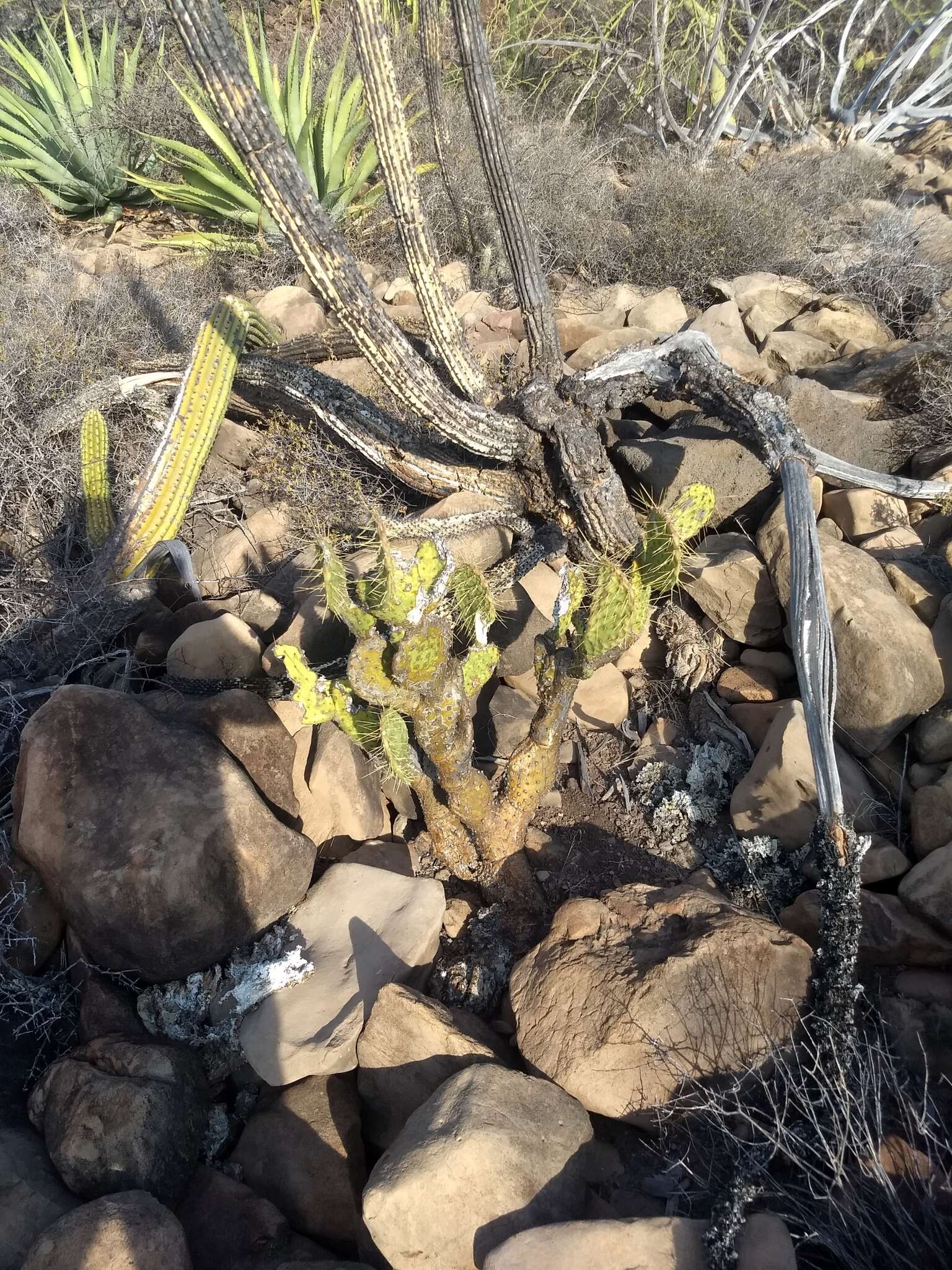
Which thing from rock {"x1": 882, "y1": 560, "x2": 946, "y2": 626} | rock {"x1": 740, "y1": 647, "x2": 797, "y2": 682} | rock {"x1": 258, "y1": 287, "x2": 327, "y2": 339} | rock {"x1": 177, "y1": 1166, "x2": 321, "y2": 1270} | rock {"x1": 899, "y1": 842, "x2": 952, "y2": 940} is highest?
rock {"x1": 258, "y1": 287, "x2": 327, "y2": 339}

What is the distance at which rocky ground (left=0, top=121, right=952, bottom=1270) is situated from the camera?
1.82 metres

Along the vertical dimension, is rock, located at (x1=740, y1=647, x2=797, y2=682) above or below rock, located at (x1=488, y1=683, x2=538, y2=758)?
above

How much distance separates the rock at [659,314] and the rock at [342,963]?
12.9ft

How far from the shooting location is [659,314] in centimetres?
496

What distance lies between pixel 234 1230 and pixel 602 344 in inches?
173

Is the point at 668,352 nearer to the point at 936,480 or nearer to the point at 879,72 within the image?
the point at 936,480

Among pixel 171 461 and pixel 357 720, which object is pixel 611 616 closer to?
pixel 357 720

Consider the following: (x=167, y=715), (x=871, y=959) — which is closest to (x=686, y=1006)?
(x=871, y=959)

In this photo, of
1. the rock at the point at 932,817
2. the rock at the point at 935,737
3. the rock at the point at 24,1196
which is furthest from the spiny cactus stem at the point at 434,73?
the rock at the point at 24,1196

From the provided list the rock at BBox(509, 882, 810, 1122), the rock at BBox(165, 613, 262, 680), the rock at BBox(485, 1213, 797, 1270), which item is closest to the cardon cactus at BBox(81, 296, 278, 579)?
the rock at BBox(165, 613, 262, 680)

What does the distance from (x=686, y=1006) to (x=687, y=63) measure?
938cm

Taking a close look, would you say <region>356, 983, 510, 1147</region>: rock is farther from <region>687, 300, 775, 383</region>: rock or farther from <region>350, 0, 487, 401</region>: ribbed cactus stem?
<region>687, 300, 775, 383</region>: rock

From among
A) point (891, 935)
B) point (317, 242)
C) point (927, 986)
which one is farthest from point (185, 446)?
point (927, 986)

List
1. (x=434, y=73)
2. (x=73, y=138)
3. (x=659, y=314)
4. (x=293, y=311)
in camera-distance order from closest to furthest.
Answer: (x=434, y=73), (x=659, y=314), (x=293, y=311), (x=73, y=138)
